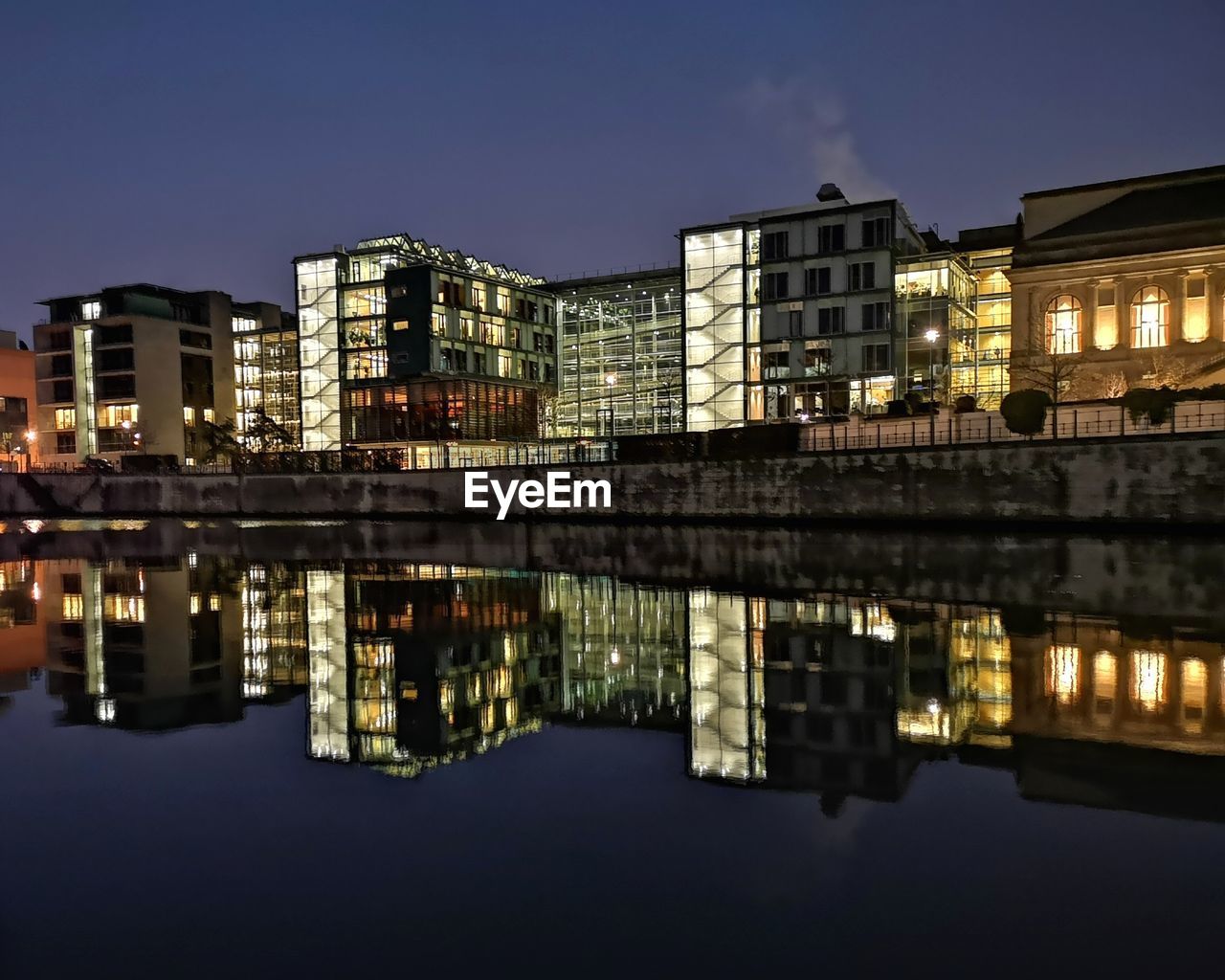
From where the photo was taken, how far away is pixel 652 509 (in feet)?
186

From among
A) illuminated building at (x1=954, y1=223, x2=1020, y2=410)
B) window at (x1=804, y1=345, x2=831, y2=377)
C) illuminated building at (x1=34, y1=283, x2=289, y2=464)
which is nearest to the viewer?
window at (x1=804, y1=345, x2=831, y2=377)

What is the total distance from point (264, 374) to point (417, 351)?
4358cm

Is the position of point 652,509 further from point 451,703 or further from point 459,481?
point 451,703

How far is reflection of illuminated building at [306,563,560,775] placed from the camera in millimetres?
11719

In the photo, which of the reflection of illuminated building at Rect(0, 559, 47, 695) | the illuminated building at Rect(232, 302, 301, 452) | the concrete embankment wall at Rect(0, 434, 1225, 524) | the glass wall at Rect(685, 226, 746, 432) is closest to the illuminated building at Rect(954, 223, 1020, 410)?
the glass wall at Rect(685, 226, 746, 432)

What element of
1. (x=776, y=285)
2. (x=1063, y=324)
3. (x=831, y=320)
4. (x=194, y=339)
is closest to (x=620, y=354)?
(x=776, y=285)

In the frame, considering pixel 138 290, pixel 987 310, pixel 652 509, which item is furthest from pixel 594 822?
pixel 138 290

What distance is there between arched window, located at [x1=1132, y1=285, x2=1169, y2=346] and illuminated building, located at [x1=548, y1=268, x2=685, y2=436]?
40310 mm

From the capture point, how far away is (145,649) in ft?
61.6

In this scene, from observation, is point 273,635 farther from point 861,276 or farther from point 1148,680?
point 861,276

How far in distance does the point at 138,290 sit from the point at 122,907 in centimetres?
12990

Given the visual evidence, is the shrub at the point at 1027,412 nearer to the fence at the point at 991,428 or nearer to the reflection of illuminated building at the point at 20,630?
the fence at the point at 991,428

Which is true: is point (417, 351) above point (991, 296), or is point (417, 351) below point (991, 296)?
below

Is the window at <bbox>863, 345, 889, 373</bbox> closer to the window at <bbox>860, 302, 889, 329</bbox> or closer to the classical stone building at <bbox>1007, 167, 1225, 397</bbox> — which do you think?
the window at <bbox>860, 302, 889, 329</bbox>
